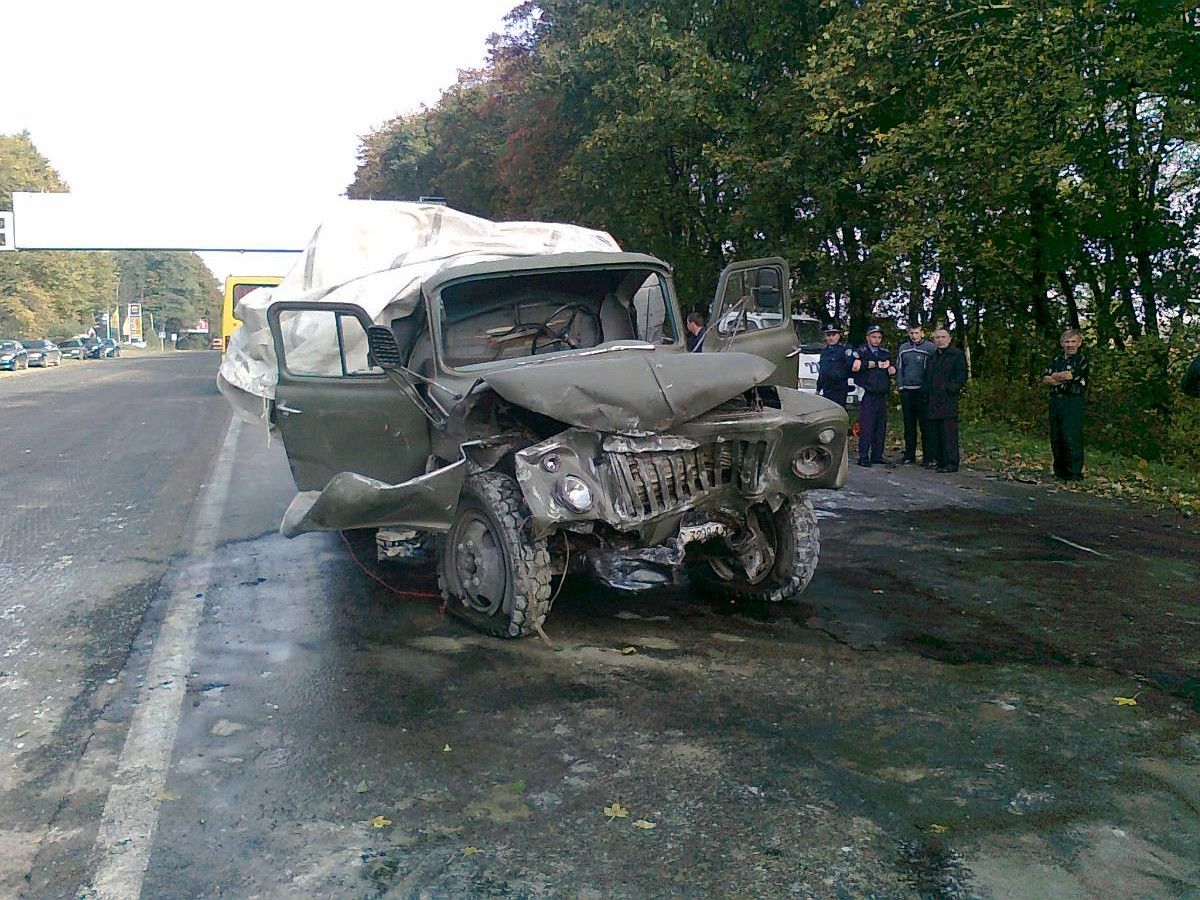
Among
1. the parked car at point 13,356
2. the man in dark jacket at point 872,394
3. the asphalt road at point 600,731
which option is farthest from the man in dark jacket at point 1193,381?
the parked car at point 13,356

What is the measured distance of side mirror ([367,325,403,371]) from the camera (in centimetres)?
603

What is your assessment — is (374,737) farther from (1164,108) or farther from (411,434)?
(1164,108)

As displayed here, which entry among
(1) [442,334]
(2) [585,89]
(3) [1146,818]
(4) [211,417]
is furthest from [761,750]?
(2) [585,89]

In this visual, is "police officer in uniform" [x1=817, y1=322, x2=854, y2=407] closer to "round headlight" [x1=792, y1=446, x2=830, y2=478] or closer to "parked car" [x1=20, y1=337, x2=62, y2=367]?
"round headlight" [x1=792, y1=446, x2=830, y2=478]

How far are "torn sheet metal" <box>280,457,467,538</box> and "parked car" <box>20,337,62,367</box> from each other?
51.4 m

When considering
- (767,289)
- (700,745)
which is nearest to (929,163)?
(767,289)

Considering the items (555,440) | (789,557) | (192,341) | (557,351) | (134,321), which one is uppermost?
(134,321)

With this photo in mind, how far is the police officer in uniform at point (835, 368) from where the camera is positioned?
1357 centimetres

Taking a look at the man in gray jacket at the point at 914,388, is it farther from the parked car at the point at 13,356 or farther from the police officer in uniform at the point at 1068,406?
the parked car at the point at 13,356

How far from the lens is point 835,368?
44.9 ft

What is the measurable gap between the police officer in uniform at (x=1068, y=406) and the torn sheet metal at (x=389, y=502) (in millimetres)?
8114

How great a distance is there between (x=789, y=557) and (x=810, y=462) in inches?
26.5

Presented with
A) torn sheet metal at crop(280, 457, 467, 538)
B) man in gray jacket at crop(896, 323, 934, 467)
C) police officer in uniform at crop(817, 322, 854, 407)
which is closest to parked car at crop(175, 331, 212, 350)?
police officer in uniform at crop(817, 322, 854, 407)

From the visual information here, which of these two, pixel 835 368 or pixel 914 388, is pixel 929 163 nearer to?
pixel 835 368
